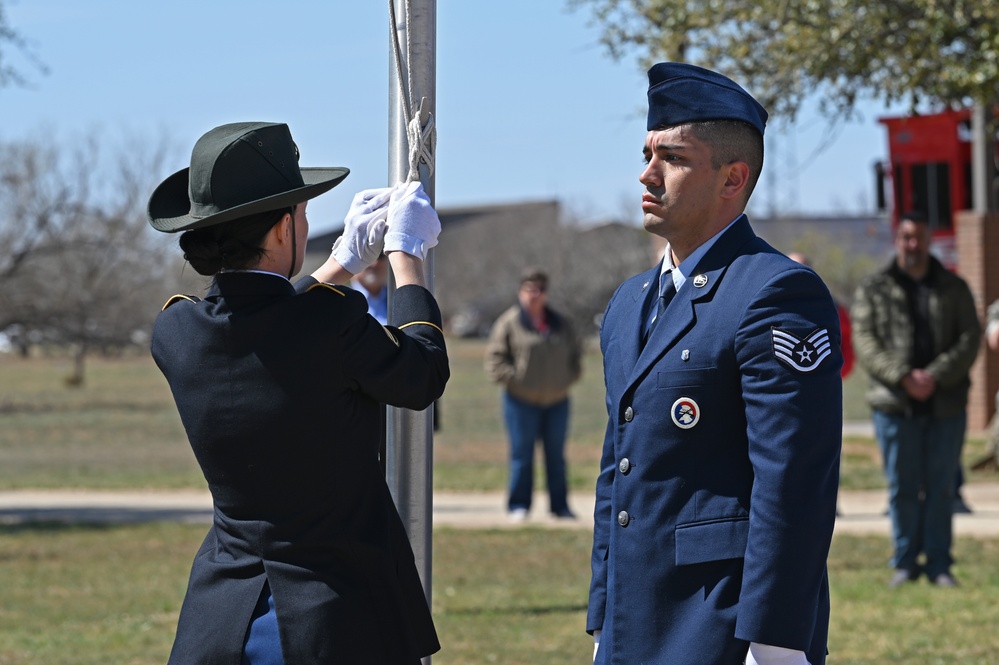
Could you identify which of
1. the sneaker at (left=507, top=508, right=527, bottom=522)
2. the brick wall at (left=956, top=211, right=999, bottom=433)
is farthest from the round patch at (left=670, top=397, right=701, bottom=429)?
the brick wall at (left=956, top=211, right=999, bottom=433)

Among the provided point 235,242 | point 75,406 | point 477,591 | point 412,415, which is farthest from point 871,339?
point 75,406

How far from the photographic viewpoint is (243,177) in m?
3.10

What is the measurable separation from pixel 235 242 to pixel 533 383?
9.05 metres

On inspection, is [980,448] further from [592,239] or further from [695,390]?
[592,239]

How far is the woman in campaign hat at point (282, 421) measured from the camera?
2980mm

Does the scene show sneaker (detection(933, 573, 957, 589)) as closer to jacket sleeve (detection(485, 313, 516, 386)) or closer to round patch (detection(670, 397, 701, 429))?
jacket sleeve (detection(485, 313, 516, 386))

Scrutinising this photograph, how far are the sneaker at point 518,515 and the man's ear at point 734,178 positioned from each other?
9.32 meters

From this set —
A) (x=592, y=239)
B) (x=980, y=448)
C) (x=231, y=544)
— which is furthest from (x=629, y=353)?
(x=592, y=239)

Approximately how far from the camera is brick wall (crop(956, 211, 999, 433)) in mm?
18609

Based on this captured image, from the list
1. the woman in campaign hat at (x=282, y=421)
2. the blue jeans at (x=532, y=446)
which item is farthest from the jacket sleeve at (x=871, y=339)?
the woman in campaign hat at (x=282, y=421)

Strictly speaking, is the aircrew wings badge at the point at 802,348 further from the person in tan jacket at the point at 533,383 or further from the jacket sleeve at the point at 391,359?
the person in tan jacket at the point at 533,383

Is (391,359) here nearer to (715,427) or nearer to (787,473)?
(715,427)

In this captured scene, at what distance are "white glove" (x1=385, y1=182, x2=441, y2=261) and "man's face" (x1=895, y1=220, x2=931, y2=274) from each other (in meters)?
5.50

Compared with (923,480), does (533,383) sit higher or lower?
higher
